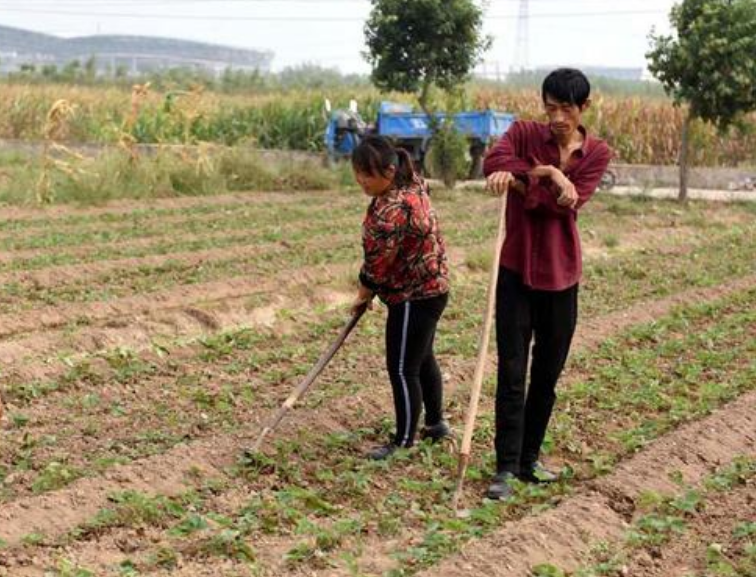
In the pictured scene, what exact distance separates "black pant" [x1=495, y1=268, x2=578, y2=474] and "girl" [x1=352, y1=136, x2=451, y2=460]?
1.68 feet

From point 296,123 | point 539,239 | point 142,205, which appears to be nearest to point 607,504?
point 539,239

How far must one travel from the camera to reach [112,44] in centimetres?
14512

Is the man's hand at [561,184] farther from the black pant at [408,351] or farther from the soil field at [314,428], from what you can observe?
the soil field at [314,428]

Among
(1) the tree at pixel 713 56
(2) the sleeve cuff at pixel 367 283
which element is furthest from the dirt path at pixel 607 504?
(1) the tree at pixel 713 56

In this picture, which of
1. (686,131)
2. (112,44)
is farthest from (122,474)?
(112,44)

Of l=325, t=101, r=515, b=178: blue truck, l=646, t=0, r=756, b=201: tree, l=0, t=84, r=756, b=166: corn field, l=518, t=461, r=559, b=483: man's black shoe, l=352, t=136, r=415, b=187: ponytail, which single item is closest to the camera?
l=518, t=461, r=559, b=483: man's black shoe

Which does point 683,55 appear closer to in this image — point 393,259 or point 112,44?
point 393,259

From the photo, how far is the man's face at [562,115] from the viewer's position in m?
5.77

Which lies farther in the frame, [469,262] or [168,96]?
[168,96]

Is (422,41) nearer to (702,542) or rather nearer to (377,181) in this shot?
(377,181)

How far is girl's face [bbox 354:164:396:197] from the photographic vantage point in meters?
6.35

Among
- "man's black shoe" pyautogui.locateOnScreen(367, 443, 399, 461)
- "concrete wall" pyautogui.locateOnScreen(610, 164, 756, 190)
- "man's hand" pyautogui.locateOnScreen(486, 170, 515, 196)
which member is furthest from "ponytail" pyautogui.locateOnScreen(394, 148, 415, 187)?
"concrete wall" pyautogui.locateOnScreen(610, 164, 756, 190)

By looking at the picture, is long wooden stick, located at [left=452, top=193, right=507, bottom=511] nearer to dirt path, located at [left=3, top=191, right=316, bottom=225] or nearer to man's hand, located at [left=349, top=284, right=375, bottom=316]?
man's hand, located at [left=349, top=284, right=375, bottom=316]

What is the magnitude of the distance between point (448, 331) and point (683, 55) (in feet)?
36.9
